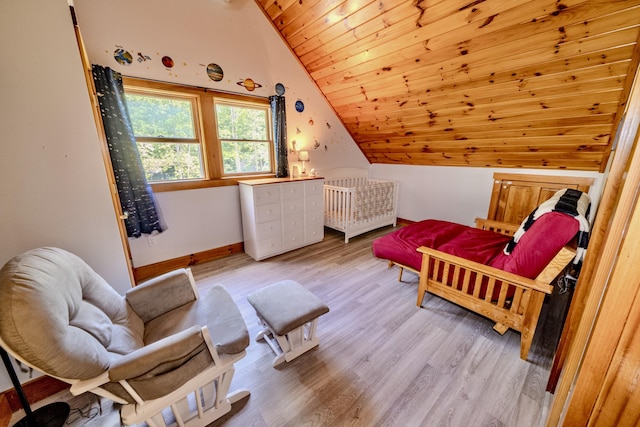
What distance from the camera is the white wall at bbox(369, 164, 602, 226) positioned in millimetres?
3461

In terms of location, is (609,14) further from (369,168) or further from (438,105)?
(369,168)

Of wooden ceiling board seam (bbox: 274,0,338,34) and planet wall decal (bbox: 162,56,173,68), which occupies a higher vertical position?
wooden ceiling board seam (bbox: 274,0,338,34)

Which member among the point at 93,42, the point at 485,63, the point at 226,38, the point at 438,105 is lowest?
the point at 438,105

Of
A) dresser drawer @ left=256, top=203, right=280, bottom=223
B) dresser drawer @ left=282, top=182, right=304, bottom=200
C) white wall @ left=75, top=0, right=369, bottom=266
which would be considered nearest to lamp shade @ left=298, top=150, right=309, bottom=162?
white wall @ left=75, top=0, right=369, bottom=266

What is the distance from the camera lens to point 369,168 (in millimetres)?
4852

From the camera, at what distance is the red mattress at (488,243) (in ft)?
5.00

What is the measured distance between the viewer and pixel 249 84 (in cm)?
301

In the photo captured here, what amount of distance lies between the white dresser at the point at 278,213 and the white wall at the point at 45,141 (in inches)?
60.1

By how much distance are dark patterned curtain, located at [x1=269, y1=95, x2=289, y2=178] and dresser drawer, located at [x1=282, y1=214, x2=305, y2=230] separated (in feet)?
2.08

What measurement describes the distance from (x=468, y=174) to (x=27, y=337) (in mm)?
4343

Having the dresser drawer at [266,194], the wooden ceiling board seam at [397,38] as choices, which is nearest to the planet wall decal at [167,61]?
the dresser drawer at [266,194]

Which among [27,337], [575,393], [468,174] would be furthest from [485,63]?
[27,337]

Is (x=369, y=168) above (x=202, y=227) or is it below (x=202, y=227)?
above

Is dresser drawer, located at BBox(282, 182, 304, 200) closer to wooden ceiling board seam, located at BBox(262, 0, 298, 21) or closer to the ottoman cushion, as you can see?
the ottoman cushion
